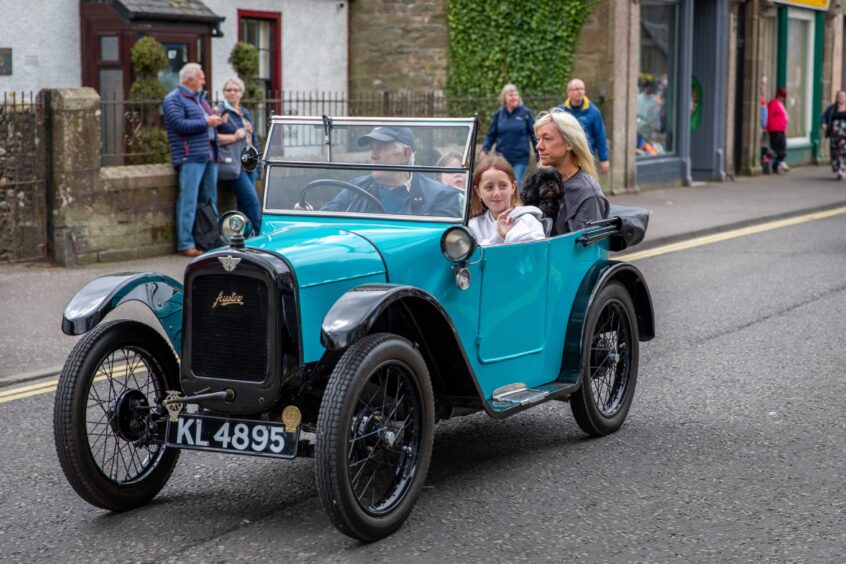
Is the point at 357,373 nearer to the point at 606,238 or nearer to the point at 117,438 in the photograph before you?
the point at 117,438

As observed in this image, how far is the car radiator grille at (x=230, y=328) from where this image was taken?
484cm

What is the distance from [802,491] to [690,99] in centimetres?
1864

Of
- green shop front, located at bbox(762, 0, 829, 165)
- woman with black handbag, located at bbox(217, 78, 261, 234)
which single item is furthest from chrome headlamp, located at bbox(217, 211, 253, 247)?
green shop front, located at bbox(762, 0, 829, 165)

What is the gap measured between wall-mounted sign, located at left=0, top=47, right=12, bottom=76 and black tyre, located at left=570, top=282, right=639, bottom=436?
11866 millimetres

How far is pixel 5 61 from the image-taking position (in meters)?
16.3

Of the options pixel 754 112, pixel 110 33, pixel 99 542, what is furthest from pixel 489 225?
pixel 754 112

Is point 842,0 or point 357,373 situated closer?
point 357,373

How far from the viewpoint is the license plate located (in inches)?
188

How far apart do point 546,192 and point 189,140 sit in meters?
7.32

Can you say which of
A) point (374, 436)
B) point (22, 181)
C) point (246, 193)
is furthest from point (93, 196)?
point (374, 436)

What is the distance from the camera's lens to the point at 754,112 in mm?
25891

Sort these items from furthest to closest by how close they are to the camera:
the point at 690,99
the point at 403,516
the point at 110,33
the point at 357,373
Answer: the point at 690,99 < the point at 110,33 < the point at 403,516 < the point at 357,373

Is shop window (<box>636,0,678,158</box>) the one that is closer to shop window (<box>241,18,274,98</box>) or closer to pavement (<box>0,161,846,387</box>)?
pavement (<box>0,161,846,387</box>)

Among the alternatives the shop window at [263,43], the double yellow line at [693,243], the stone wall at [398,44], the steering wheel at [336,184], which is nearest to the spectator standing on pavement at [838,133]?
the double yellow line at [693,243]
